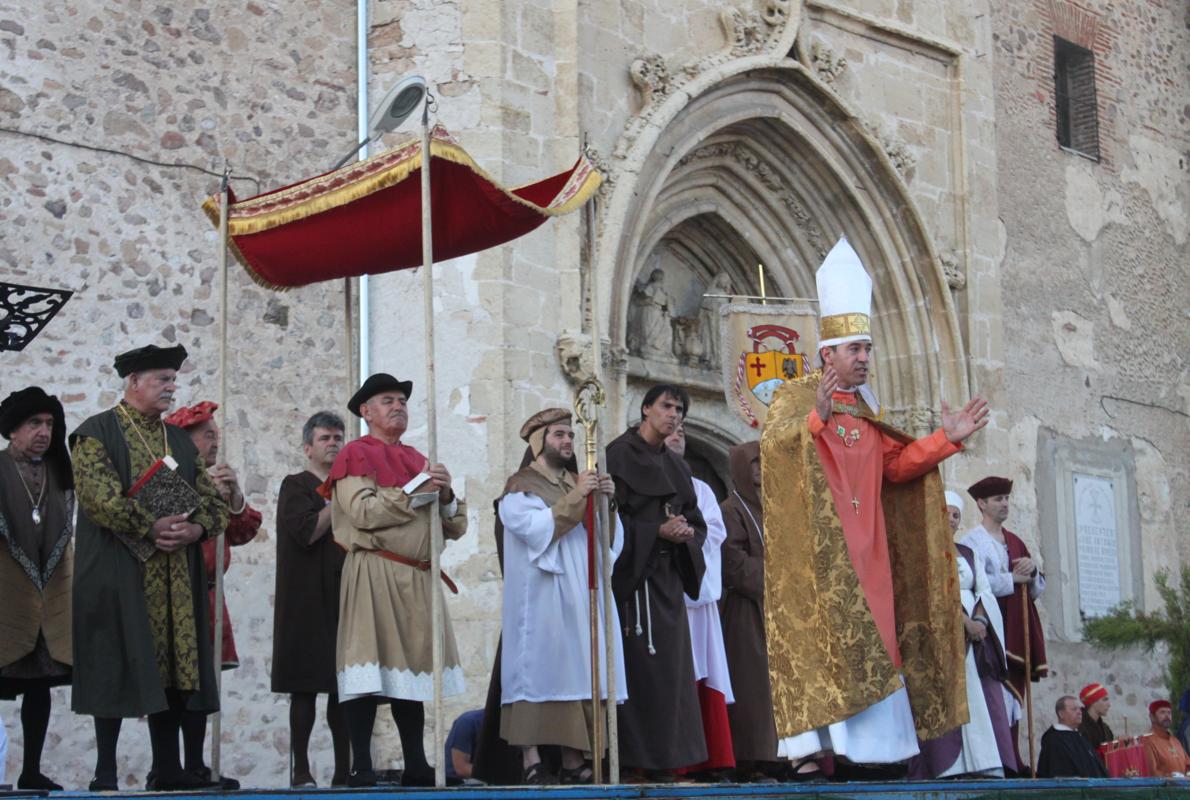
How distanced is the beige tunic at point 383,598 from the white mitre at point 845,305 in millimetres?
1587

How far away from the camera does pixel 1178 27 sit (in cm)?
1644

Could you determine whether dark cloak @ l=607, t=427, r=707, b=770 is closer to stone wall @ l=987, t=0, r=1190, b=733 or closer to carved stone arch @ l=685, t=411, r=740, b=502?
carved stone arch @ l=685, t=411, r=740, b=502

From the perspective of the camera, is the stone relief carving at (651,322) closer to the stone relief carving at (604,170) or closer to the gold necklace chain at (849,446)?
the stone relief carving at (604,170)

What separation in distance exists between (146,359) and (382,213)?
4.17 feet

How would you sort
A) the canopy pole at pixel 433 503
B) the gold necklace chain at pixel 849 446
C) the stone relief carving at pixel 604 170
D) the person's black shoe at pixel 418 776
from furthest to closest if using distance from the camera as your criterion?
the stone relief carving at pixel 604 170
the gold necklace chain at pixel 849 446
the person's black shoe at pixel 418 776
the canopy pole at pixel 433 503

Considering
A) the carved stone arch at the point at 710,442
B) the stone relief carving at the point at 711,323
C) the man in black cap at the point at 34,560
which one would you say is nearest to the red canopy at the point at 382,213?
the man in black cap at the point at 34,560

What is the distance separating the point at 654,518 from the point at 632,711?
0.81 metres

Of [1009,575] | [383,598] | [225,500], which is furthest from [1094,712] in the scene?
[225,500]

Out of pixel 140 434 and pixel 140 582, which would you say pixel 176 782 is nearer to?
pixel 140 582

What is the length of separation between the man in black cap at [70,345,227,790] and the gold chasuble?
6.79 ft

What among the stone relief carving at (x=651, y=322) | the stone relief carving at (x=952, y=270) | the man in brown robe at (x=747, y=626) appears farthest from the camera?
the stone relief carving at (x=952, y=270)

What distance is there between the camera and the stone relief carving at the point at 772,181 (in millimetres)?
12445

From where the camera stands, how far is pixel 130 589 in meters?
6.30

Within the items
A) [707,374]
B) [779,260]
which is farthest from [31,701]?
[779,260]
